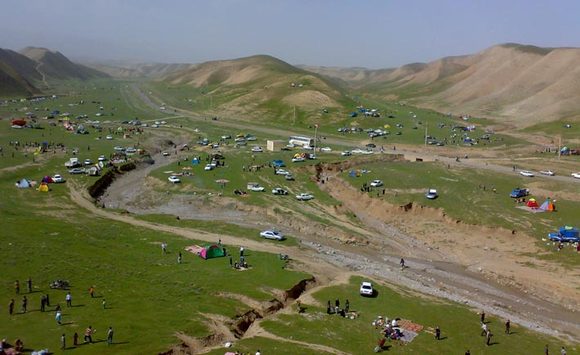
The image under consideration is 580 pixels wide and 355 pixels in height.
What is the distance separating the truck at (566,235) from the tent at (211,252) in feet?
139

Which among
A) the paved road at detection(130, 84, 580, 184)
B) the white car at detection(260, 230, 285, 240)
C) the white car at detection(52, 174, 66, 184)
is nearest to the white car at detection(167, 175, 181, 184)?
the white car at detection(52, 174, 66, 184)

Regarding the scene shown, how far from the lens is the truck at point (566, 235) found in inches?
2707

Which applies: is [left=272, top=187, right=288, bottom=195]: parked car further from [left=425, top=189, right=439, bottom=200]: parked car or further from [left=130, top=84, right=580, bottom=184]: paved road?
[left=130, top=84, right=580, bottom=184]: paved road

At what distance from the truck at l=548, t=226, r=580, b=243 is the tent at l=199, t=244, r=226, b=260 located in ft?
139

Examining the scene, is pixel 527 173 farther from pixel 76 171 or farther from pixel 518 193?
pixel 76 171

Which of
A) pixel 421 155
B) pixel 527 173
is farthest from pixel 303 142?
pixel 527 173

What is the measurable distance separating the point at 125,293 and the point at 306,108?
507 feet

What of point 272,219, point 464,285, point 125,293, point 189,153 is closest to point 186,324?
point 125,293

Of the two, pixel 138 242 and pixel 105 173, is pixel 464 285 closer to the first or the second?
pixel 138 242

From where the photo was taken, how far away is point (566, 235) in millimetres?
69188

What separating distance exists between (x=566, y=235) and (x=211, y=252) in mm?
45010

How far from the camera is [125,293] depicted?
152 ft

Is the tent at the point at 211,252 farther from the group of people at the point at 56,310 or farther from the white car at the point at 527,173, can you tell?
the white car at the point at 527,173

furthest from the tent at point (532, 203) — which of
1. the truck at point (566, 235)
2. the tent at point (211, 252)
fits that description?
the tent at point (211, 252)
